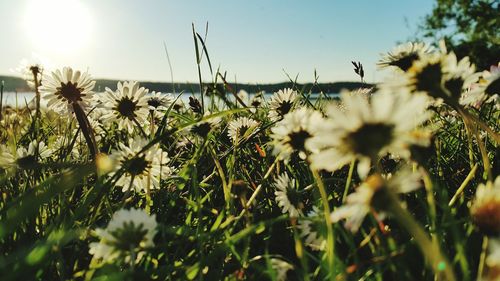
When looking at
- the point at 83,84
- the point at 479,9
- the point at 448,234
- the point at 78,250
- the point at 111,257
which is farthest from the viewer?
the point at 479,9

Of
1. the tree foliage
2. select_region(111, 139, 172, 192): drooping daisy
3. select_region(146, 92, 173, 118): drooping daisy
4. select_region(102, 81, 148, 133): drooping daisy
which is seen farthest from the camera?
the tree foliage

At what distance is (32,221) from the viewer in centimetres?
106

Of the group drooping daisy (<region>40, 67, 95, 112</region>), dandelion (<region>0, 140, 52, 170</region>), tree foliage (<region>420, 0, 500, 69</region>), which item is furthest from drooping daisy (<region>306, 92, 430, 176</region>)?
tree foliage (<region>420, 0, 500, 69</region>)

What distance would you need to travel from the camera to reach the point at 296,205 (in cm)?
103

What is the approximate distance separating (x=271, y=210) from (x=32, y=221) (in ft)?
2.10

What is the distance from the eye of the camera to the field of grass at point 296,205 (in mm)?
511

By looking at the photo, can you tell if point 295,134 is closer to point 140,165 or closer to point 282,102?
point 140,165

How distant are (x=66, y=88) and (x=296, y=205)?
0.93m

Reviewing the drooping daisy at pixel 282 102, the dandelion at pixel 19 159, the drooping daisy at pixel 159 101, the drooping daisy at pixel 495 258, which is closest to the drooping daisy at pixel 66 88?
the dandelion at pixel 19 159

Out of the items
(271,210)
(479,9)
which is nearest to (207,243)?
(271,210)

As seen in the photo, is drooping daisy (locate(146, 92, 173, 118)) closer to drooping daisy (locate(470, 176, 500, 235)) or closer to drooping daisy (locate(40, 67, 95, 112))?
drooping daisy (locate(40, 67, 95, 112))

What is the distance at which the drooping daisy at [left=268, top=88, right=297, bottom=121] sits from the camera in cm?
188

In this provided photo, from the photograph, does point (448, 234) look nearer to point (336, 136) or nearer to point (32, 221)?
point (336, 136)

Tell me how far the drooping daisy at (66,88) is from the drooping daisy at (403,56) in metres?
0.98
